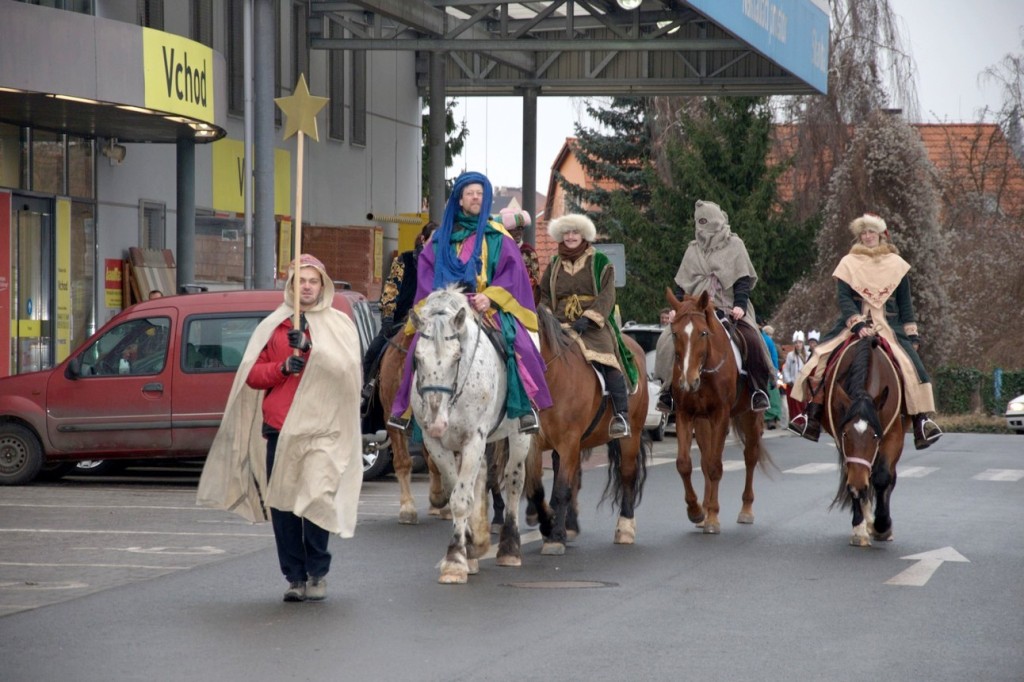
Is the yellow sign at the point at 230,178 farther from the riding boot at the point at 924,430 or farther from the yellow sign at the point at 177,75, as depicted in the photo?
the riding boot at the point at 924,430

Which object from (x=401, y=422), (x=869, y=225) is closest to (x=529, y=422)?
(x=401, y=422)

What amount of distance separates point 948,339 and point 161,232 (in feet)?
82.7

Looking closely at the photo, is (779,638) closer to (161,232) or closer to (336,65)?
(161,232)

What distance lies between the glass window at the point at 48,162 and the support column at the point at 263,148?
10.8 ft

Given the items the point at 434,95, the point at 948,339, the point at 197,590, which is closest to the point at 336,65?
the point at 434,95

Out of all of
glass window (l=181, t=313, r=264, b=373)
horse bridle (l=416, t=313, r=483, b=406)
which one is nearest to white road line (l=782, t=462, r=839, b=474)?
glass window (l=181, t=313, r=264, b=373)

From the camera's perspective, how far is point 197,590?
999 centimetres

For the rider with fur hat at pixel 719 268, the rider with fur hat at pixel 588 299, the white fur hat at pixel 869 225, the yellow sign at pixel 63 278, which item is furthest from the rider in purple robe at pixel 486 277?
the yellow sign at pixel 63 278

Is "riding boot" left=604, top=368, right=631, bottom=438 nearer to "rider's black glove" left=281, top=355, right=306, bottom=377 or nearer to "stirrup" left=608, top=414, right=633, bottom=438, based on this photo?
"stirrup" left=608, top=414, right=633, bottom=438

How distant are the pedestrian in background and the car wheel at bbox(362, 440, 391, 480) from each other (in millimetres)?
8143

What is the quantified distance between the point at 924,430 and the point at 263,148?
11282 mm

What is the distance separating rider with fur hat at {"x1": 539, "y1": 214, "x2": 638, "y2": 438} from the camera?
40.1 feet

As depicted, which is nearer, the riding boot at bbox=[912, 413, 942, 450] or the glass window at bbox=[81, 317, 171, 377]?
the riding boot at bbox=[912, 413, 942, 450]

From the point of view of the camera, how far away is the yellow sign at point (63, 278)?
2330cm
